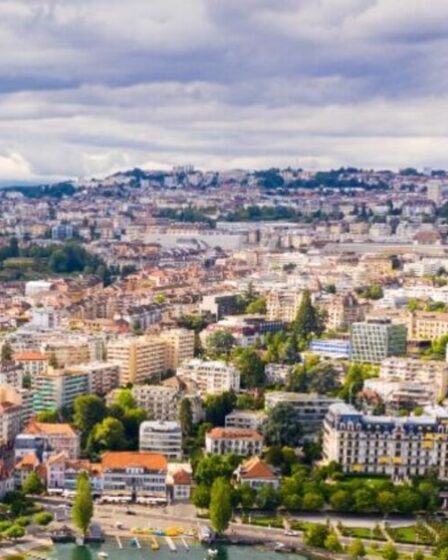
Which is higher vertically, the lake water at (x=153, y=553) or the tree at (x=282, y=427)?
the tree at (x=282, y=427)

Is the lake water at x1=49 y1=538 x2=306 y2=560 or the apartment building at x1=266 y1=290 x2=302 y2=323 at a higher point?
the apartment building at x1=266 y1=290 x2=302 y2=323

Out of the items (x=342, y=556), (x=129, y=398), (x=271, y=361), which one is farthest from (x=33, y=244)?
(x=342, y=556)

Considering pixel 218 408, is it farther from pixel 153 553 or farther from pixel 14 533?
pixel 14 533

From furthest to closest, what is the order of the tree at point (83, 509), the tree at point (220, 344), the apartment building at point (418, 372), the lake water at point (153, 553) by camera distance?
the tree at point (220, 344) → the apartment building at point (418, 372) → the tree at point (83, 509) → the lake water at point (153, 553)

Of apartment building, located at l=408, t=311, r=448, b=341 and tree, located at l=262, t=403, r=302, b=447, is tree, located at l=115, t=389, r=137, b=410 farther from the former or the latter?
apartment building, located at l=408, t=311, r=448, b=341

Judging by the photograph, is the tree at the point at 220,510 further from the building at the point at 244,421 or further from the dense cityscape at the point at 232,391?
the building at the point at 244,421

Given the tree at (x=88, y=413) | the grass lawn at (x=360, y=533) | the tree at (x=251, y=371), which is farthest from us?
the tree at (x=251, y=371)

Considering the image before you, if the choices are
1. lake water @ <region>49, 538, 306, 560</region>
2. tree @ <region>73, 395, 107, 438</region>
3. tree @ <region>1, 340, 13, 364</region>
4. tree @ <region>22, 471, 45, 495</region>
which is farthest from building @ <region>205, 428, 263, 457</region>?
tree @ <region>1, 340, 13, 364</region>

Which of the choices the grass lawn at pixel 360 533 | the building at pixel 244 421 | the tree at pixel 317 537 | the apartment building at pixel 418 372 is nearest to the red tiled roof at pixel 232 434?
the building at pixel 244 421
